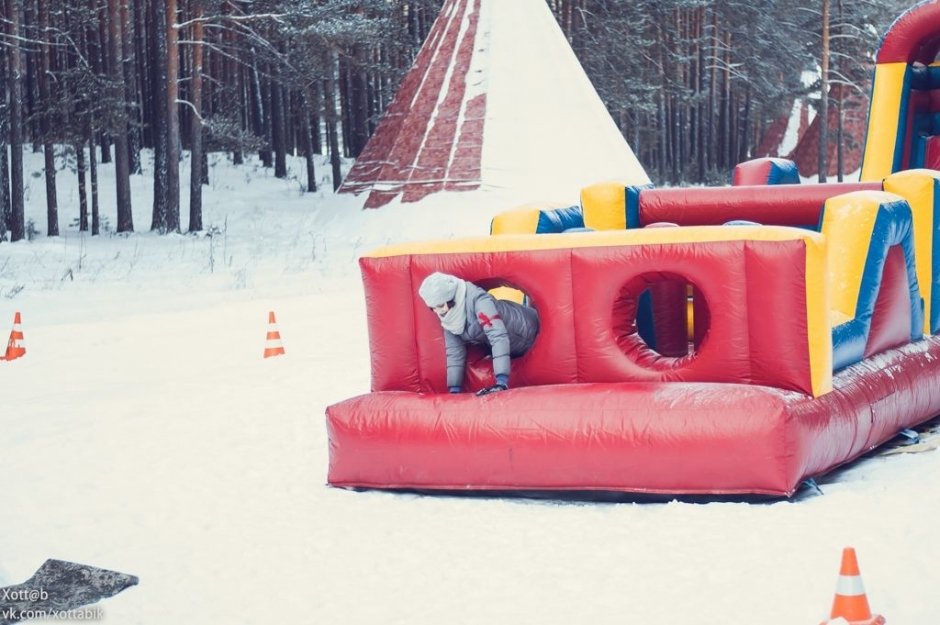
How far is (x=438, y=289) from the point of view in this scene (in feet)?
20.1

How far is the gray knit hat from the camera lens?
6.14 metres

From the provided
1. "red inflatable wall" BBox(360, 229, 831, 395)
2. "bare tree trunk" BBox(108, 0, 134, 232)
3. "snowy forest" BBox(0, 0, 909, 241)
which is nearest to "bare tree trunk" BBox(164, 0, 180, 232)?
"snowy forest" BBox(0, 0, 909, 241)

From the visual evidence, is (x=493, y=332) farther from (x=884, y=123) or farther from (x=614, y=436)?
(x=884, y=123)

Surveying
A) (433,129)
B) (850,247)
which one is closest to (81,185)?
(433,129)

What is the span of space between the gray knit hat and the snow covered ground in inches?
41.6

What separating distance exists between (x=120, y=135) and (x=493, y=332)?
20087 millimetres

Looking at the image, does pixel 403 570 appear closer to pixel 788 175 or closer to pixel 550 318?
pixel 550 318

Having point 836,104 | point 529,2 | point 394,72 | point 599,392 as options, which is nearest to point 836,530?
point 599,392

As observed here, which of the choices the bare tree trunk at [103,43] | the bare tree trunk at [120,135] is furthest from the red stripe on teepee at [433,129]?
the bare tree trunk at [103,43]

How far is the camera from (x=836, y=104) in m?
39.4

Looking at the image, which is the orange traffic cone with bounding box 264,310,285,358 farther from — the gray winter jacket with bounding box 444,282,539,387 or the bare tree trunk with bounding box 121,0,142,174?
the bare tree trunk with bounding box 121,0,142,174

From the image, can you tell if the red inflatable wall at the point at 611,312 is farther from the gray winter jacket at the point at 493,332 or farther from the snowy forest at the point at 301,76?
the snowy forest at the point at 301,76

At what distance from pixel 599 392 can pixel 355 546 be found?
153cm

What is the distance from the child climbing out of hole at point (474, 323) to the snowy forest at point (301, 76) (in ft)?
59.5
